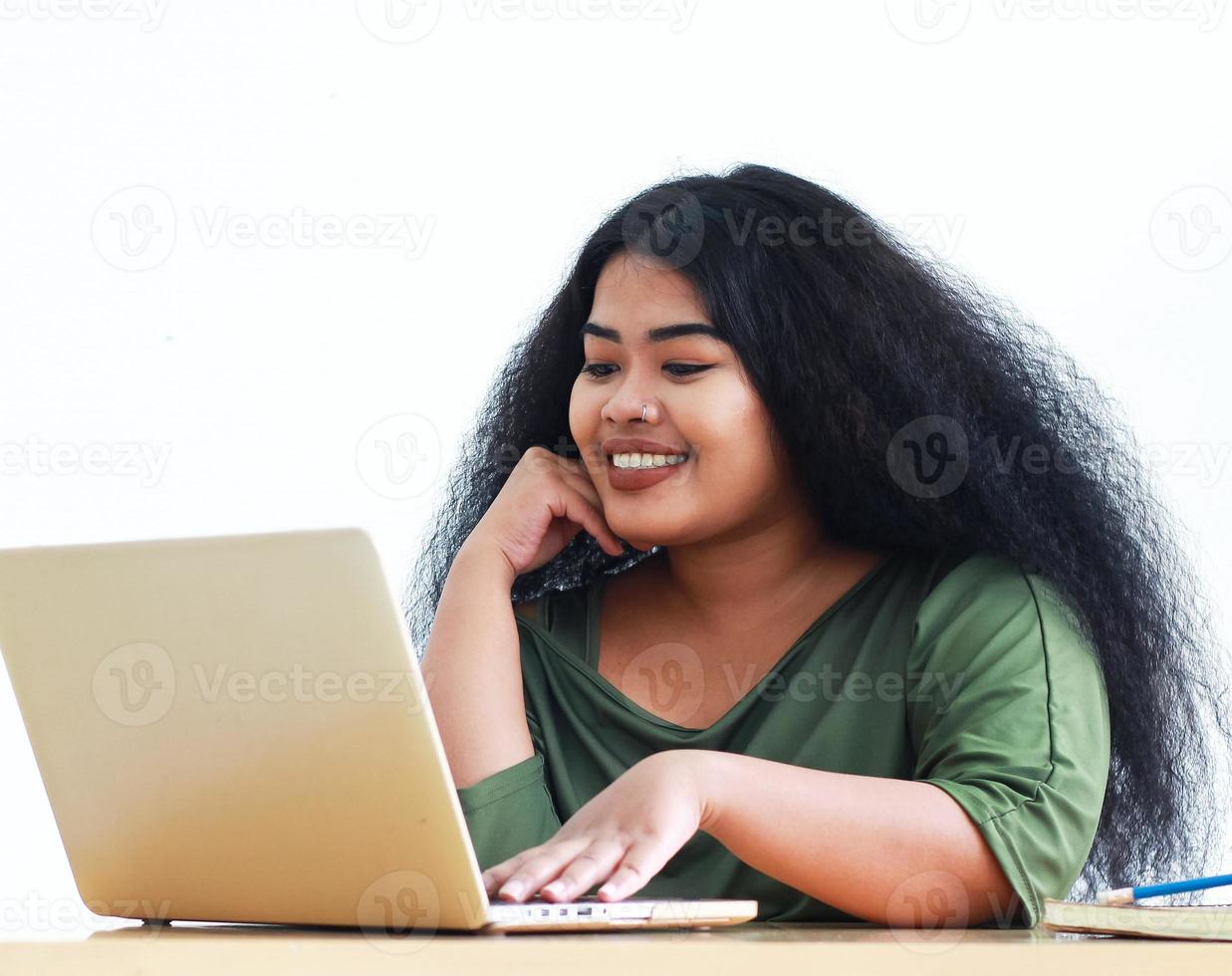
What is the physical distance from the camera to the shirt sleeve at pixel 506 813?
134 cm

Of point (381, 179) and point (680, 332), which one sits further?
point (381, 179)

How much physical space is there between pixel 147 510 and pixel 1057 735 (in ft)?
6.26

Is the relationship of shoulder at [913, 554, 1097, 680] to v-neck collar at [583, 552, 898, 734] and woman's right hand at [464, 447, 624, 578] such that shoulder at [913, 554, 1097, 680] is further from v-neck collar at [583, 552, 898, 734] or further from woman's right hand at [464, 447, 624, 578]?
woman's right hand at [464, 447, 624, 578]

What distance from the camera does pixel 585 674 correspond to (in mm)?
1536

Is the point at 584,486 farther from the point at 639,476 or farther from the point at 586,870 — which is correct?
the point at 586,870

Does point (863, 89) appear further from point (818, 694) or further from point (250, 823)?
point (250, 823)

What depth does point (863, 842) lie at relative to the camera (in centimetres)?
109

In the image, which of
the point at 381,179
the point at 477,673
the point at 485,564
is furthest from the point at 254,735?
the point at 381,179

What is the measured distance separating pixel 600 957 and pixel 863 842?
16.3 inches

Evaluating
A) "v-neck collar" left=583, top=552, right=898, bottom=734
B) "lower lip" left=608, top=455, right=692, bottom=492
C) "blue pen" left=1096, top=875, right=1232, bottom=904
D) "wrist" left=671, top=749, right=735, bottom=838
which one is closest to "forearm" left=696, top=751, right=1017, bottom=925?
"wrist" left=671, top=749, right=735, bottom=838

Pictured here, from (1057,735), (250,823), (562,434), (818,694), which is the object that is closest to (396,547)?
(562,434)

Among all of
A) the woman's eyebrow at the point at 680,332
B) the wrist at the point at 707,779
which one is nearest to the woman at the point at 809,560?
the woman's eyebrow at the point at 680,332

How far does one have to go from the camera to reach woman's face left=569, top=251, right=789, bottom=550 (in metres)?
1.48

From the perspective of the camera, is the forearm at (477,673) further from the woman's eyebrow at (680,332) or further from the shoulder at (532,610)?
the woman's eyebrow at (680,332)
